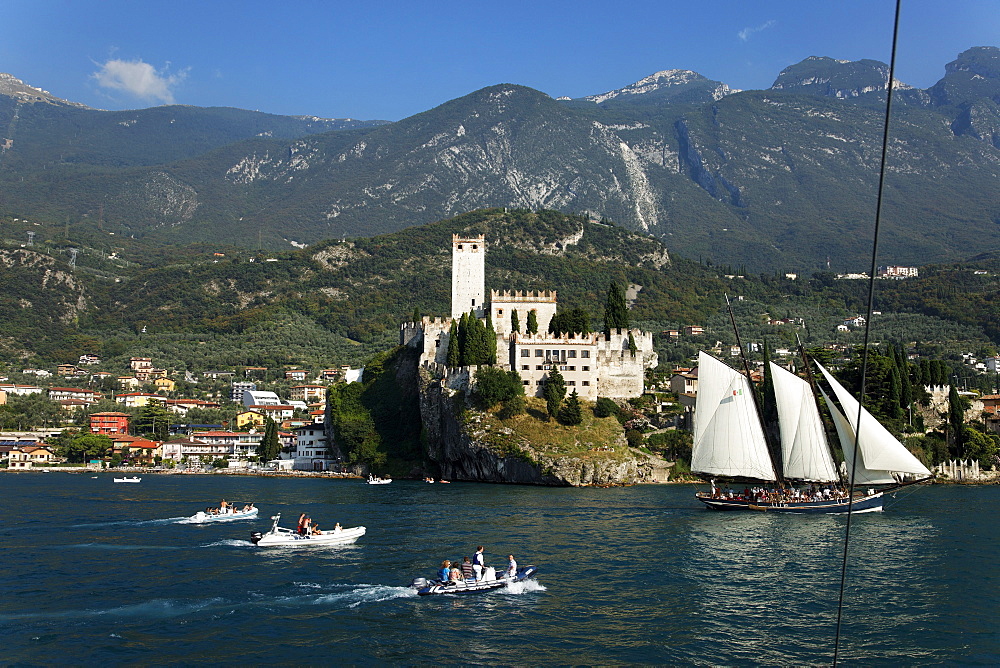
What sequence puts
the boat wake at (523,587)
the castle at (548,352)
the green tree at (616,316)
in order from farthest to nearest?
the green tree at (616,316) < the castle at (548,352) < the boat wake at (523,587)

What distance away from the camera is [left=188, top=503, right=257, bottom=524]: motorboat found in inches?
2630

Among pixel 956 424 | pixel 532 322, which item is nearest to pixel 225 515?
pixel 532 322

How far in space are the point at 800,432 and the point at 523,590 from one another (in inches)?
1358

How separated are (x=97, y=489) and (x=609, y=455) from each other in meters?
50.9

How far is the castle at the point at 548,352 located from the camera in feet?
328

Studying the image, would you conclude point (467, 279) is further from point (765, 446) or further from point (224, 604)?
point (224, 604)

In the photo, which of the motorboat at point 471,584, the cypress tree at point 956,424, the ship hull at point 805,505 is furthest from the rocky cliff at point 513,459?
the motorboat at point 471,584

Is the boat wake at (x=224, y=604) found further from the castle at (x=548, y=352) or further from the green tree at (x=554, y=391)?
the castle at (x=548, y=352)

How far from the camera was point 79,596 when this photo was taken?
41094 millimetres

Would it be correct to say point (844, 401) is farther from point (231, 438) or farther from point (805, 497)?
point (231, 438)

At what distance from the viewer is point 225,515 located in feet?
225

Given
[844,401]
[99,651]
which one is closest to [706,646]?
[99,651]

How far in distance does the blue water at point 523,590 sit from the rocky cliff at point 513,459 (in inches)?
693

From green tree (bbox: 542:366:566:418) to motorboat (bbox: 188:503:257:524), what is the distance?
32388mm
